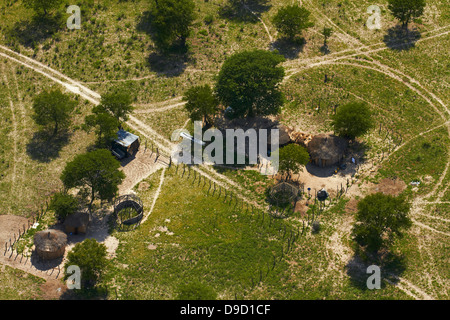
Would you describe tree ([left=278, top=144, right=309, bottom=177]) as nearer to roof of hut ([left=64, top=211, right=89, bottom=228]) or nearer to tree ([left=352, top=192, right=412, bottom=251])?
tree ([left=352, top=192, right=412, bottom=251])

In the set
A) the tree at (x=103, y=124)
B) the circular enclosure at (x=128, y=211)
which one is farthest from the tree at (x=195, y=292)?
the tree at (x=103, y=124)

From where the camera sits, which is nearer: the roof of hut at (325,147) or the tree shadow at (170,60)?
the roof of hut at (325,147)

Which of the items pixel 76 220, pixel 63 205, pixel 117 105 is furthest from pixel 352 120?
pixel 63 205

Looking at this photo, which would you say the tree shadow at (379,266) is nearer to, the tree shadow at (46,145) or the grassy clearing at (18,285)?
the grassy clearing at (18,285)

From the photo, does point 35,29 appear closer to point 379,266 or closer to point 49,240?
point 49,240

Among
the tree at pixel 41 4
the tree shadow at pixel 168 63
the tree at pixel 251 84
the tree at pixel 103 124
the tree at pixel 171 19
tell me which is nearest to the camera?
the tree at pixel 103 124

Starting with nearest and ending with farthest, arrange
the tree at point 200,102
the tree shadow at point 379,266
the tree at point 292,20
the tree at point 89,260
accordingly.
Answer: the tree at point 89,260, the tree shadow at point 379,266, the tree at point 200,102, the tree at point 292,20

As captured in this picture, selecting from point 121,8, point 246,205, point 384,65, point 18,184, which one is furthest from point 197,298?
point 121,8
